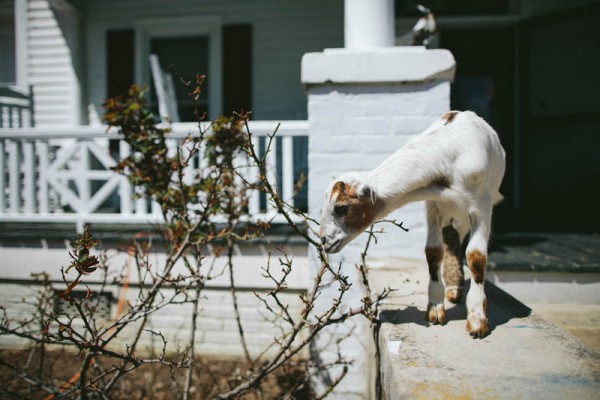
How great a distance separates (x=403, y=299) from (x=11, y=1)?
777cm

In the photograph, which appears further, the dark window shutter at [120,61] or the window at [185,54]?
the window at [185,54]

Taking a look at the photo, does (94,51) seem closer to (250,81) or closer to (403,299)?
(250,81)

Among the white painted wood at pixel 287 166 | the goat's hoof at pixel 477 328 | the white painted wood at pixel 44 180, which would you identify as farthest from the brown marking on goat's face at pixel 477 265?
the white painted wood at pixel 44 180

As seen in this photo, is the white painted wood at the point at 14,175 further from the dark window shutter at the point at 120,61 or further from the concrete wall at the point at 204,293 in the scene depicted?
the dark window shutter at the point at 120,61

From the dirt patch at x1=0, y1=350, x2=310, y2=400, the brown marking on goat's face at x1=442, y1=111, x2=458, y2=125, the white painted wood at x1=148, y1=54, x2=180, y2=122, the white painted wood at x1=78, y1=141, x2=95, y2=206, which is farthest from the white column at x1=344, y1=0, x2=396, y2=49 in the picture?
the white painted wood at x1=148, y1=54, x2=180, y2=122

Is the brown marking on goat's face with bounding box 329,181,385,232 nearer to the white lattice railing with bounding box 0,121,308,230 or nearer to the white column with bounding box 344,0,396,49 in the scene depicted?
the white column with bounding box 344,0,396,49

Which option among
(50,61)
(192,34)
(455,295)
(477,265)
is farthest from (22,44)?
(477,265)

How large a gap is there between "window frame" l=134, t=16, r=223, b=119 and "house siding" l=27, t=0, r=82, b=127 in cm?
97

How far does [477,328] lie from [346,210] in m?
0.65

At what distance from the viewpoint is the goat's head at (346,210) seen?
1.51 m

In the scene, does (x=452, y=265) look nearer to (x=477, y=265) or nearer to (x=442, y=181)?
(x=477, y=265)

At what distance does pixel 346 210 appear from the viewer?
151cm

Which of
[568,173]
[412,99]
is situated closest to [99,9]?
[412,99]

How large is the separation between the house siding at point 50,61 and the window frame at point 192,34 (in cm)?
97
